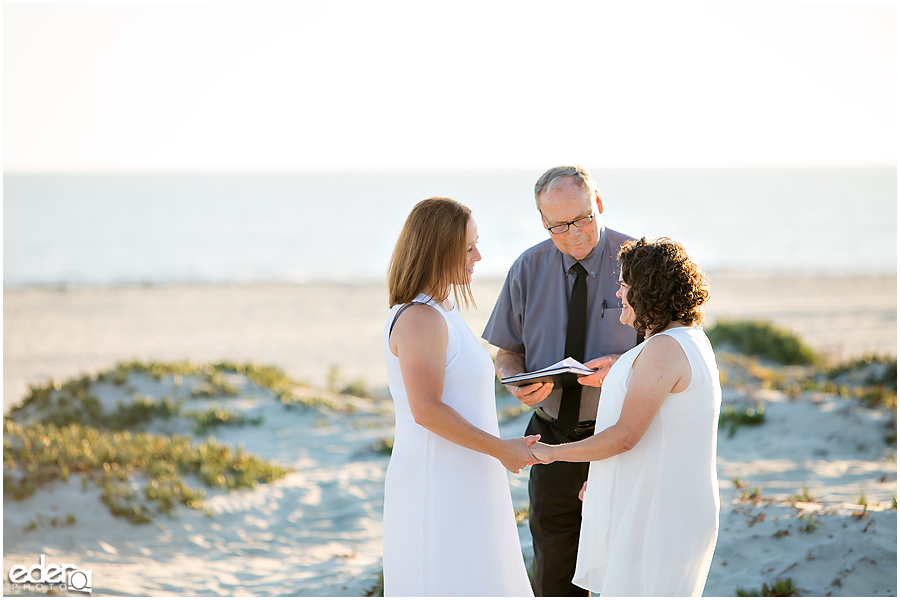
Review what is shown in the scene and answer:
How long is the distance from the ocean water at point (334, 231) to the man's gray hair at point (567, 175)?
27.5m

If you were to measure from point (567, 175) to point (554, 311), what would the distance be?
793 millimetres

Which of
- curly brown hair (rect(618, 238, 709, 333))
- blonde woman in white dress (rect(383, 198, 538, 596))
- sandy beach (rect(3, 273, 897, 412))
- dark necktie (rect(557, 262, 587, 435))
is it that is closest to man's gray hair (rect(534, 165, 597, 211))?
dark necktie (rect(557, 262, 587, 435))

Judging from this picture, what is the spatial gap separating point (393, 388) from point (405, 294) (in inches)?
16.3

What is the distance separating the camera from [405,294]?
322 centimetres

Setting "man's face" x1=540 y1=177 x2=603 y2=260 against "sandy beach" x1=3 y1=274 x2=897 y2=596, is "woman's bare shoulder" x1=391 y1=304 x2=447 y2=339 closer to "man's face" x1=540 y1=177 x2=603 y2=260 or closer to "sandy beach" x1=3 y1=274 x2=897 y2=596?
"man's face" x1=540 y1=177 x2=603 y2=260

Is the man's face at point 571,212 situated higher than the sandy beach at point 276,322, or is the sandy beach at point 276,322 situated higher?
the man's face at point 571,212

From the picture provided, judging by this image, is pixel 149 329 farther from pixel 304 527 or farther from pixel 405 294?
pixel 405 294

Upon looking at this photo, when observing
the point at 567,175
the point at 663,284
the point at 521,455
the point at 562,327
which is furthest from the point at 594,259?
the point at 521,455

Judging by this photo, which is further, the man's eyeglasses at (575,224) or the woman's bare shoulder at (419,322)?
the man's eyeglasses at (575,224)

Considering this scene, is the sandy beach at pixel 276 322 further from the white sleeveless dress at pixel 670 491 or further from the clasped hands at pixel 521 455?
the white sleeveless dress at pixel 670 491

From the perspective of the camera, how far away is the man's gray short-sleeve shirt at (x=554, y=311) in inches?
171

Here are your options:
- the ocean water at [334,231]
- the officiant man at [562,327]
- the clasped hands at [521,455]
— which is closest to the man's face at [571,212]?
the officiant man at [562,327]

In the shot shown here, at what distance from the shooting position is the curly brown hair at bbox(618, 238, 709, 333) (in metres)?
3.03

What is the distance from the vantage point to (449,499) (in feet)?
10.8
